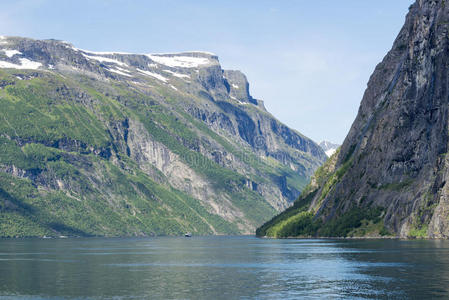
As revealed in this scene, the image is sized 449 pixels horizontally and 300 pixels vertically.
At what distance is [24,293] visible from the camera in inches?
3885

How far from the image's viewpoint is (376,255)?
164 m

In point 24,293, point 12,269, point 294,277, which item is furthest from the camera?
point 12,269

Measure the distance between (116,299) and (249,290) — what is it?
72.2ft

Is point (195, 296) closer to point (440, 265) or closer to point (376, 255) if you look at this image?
point (440, 265)

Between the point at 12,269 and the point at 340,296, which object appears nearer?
the point at 340,296

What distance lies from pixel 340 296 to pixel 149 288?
104 ft

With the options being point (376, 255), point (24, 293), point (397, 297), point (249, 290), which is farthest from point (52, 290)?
point (376, 255)

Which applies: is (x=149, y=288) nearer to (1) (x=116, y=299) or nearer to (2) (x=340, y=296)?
(1) (x=116, y=299)

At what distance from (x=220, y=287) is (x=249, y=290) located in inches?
255

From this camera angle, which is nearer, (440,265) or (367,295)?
(367,295)

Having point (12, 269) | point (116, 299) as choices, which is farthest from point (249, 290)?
point (12, 269)

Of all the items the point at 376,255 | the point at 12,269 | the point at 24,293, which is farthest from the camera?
the point at 376,255

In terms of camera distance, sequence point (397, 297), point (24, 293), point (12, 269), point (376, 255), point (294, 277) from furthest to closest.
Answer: point (376, 255)
point (12, 269)
point (294, 277)
point (24, 293)
point (397, 297)

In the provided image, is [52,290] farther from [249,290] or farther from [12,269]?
[12,269]
